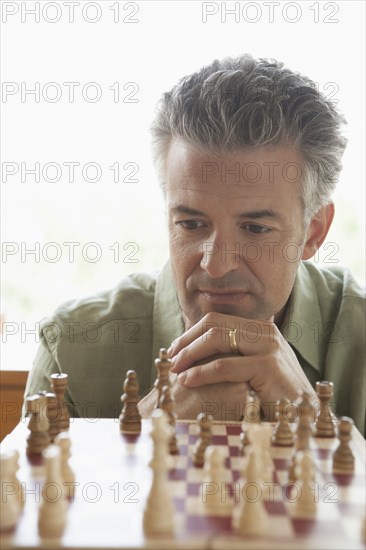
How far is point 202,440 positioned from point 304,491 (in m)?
0.25

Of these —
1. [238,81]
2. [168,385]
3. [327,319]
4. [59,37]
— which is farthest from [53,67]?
[168,385]

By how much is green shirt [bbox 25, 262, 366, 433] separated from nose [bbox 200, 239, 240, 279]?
0.36 meters

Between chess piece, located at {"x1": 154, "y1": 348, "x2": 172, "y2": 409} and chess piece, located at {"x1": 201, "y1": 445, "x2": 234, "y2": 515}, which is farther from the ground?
chess piece, located at {"x1": 154, "y1": 348, "x2": 172, "y2": 409}

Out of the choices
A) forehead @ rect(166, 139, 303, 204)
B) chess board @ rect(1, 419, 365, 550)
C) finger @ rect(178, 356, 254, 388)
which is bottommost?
chess board @ rect(1, 419, 365, 550)

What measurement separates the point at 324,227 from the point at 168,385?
3.00ft

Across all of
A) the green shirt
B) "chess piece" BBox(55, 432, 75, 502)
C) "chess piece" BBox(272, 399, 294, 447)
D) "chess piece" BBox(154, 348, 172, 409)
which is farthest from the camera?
the green shirt

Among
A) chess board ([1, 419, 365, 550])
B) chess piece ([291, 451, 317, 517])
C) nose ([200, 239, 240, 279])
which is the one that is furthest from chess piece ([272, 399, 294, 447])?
nose ([200, 239, 240, 279])

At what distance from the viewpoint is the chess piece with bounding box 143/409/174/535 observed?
0.93 metres

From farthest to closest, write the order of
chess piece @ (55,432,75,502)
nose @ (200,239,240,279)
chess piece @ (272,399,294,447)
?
nose @ (200,239,240,279)
chess piece @ (272,399,294,447)
chess piece @ (55,432,75,502)

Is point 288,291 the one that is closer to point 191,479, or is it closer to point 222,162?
point 222,162

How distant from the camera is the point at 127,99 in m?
2.60

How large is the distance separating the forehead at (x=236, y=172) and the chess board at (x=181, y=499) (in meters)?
0.65

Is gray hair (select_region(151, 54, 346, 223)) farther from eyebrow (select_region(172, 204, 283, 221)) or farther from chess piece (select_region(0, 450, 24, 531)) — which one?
chess piece (select_region(0, 450, 24, 531))

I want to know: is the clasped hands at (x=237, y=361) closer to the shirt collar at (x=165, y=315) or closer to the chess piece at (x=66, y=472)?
the shirt collar at (x=165, y=315)
